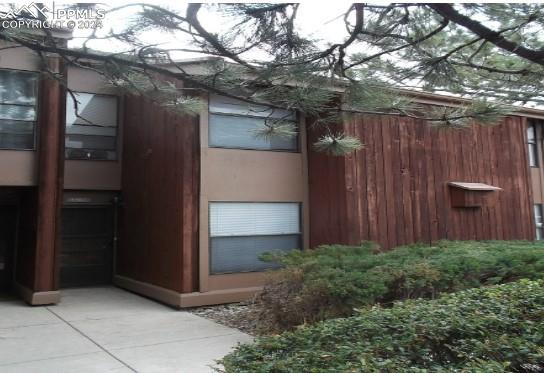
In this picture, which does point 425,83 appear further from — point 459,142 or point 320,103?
point 459,142

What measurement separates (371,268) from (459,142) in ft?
18.3

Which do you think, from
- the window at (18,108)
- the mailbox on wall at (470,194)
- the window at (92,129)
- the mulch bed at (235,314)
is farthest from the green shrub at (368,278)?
the window at (92,129)

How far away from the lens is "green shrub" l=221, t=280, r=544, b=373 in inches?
106

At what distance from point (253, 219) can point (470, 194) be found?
4.61 m

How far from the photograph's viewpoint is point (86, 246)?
11.1 m

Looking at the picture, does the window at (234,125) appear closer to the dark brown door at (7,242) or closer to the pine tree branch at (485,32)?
the pine tree branch at (485,32)

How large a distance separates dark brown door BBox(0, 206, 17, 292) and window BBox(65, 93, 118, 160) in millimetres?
1808

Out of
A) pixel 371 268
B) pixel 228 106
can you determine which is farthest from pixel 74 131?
pixel 371 268

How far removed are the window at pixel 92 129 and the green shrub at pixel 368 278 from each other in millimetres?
6091

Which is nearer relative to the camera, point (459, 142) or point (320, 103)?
point (320, 103)

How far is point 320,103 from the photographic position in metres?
5.10

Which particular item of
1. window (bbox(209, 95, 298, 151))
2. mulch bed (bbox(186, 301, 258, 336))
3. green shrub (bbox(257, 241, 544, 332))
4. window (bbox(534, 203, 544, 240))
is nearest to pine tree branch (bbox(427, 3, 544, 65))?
green shrub (bbox(257, 241, 544, 332))

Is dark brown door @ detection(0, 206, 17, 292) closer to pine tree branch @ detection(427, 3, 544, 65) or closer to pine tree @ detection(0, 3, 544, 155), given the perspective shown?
pine tree @ detection(0, 3, 544, 155)

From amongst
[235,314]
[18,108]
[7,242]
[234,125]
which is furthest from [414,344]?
[7,242]
